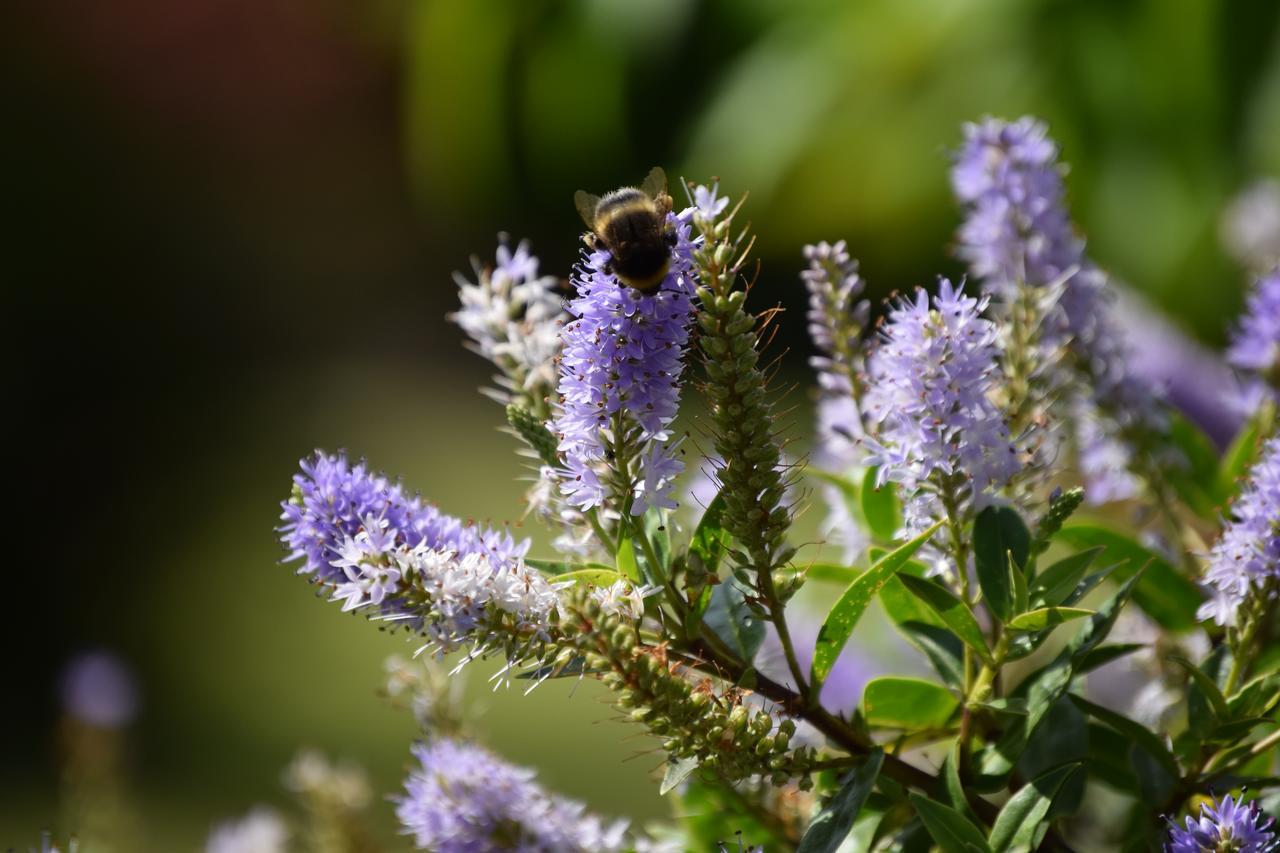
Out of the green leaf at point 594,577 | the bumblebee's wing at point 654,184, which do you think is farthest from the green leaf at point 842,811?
the bumblebee's wing at point 654,184

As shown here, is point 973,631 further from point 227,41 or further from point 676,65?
point 227,41

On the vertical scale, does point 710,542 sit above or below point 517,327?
below

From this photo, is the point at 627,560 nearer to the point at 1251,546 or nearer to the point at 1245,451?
the point at 1251,546

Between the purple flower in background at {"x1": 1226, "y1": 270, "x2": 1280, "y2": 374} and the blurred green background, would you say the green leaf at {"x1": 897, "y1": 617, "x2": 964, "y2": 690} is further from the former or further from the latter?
the blurred green background

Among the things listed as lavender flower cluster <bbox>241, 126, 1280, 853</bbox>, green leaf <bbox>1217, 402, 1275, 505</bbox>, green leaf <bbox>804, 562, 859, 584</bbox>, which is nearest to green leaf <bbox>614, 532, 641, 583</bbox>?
lavender flower cluster <bbox>241, 126, 1280, 853</bbox>

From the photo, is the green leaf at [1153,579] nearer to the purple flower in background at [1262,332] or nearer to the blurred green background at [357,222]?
the purple flower in background at [1262,332]

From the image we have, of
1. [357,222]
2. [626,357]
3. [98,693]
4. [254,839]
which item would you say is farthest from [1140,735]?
[357,222]
